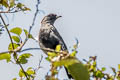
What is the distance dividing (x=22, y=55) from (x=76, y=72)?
1210 mm

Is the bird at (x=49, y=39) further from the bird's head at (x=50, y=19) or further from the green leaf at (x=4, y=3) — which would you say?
the green leaf at (x=4, y=3)

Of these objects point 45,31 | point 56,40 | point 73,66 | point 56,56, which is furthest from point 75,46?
point 45,31

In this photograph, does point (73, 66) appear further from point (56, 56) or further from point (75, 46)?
point (75, 46)

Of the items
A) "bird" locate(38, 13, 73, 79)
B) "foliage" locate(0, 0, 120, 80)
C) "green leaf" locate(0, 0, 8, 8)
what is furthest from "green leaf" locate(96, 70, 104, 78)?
"bird" locate(38, 13, 73, 79)

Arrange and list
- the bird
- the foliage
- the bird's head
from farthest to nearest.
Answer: the bird's head → the bird → the foliage

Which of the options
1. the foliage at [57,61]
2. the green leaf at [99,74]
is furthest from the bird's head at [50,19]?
the green leaf at [99,74]

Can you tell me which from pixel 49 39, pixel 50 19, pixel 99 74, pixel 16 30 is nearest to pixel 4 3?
pixel 16 30

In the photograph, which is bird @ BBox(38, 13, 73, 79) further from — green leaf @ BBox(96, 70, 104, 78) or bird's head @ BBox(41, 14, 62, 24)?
green leaf @ BBox(96, 70, 104, 78)

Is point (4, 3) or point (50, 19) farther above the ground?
point (4, 3)

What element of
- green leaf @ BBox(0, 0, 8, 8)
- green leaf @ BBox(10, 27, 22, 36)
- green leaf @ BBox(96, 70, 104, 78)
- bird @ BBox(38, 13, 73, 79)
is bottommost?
bird @ BBox(38, 13, 73, 79)

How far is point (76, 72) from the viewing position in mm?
1615

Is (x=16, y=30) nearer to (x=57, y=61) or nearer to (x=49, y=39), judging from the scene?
(x=57, y=61)

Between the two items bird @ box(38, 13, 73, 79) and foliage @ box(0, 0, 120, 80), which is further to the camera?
bird @ box(38, 13, 73, 79)

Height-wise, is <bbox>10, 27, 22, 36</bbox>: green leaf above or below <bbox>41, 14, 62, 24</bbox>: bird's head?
above
